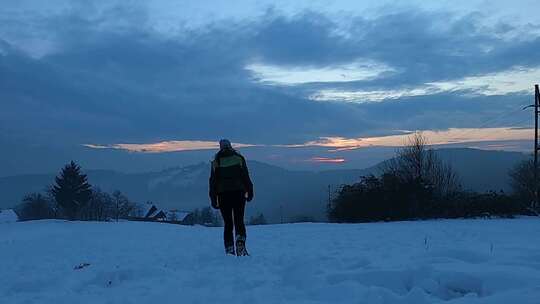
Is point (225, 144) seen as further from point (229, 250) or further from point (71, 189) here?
point (71, 189)

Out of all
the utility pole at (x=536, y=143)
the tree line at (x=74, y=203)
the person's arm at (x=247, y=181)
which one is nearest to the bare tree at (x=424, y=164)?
the utility pole at (x=536, y=143)

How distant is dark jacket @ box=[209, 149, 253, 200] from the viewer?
854 centimetres

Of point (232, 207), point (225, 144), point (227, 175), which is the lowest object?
point (232, 207)

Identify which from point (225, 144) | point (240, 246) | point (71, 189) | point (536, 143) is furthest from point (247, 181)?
point (71, 189)

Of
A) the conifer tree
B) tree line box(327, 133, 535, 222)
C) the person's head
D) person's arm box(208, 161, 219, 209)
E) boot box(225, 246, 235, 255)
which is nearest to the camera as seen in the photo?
boot box(225, 246, 235, 255)

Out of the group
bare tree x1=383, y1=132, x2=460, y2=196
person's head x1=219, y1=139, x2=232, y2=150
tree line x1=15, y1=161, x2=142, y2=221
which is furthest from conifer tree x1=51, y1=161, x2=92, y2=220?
person's head x1=219, y1=139, x2=232, y2=150

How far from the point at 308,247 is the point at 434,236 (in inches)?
134

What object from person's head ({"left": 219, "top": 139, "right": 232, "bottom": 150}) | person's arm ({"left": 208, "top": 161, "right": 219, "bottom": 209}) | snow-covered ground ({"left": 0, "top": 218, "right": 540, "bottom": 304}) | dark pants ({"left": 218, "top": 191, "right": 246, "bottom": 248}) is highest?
person's head ({"left": 219, "top": 139, "right": 232, "bottom": 150})

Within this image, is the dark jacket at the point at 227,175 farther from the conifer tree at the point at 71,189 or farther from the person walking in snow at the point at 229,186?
the conifer tree at the point at 71,189

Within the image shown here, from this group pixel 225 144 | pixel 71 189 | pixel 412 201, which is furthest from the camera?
pixel 71 189

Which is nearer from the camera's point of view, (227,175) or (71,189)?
(227,175)

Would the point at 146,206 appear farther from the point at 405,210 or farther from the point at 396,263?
the point at 396,263

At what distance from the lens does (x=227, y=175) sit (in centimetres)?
858

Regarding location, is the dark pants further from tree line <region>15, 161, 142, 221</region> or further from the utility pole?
tree line <region>15, 161, 142, 221</region>
